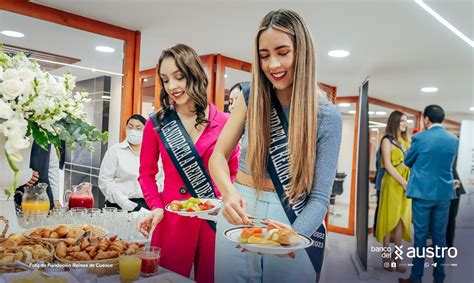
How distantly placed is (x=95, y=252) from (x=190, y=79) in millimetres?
488

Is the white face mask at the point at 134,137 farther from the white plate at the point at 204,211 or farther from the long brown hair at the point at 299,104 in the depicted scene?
the long brown hair at the point at 299,104

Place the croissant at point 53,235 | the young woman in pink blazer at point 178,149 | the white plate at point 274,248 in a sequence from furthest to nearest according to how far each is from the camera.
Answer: the young woman in pink blazer at point 178,149 → the croissant at point 53,235 → the white plate at point 274,248

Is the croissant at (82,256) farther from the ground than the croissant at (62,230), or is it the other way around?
the croissant at (62,230)

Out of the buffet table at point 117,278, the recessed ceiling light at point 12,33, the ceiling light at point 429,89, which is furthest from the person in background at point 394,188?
the recessed ceiling light at point 12,33

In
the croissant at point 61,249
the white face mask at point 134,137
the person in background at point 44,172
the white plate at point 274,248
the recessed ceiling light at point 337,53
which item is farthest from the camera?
the white face mask at point 134,137

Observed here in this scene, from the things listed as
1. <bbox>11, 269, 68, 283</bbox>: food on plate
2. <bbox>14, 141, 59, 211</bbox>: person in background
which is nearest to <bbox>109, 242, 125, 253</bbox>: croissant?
<bbox>11, 269, 68, 283</bbox>: food on plate

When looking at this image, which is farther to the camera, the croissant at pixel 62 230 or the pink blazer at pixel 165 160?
the pink blazer at pixel 165 160

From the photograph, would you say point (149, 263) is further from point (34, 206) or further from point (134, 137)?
point (134, 137)

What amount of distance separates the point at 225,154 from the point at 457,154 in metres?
0.78

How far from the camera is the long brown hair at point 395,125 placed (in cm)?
129

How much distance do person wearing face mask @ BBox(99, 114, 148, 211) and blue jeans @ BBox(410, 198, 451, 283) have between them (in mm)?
1022

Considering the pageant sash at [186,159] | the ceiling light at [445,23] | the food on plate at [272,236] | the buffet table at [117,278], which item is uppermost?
the ceiling light at [445,23]

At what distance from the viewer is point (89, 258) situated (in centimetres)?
75

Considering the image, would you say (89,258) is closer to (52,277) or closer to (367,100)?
(52,277)
